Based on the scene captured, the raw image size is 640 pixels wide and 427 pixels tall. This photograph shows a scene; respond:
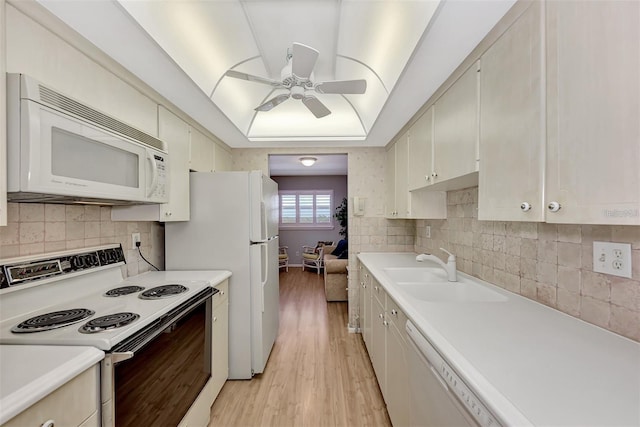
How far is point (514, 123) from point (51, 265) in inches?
85.9

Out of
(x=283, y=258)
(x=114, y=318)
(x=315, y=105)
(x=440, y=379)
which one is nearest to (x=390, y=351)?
(x=440, y=379)

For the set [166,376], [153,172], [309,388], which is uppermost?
[153,172]

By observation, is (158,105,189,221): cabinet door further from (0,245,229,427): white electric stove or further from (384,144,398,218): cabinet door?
(384,144,398,218): cabinet door

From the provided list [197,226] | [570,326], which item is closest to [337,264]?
[197,226]

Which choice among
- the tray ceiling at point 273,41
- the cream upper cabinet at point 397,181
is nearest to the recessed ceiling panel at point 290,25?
the tray ceiling at point 273,41

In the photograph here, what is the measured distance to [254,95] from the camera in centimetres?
267

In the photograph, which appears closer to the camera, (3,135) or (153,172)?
(3,135)

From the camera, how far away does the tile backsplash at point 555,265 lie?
3.19ft

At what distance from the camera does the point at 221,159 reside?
311cm

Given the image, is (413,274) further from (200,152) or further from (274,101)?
(200,152)

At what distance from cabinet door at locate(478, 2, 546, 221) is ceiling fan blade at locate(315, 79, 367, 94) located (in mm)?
682

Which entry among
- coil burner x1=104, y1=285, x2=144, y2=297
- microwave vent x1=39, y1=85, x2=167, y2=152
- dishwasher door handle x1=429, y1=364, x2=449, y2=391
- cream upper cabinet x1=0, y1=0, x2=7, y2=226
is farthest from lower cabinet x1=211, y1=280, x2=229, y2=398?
dishwasher door handle x1=429, y1=364, x2=449, y2=391

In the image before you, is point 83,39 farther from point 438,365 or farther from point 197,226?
point 438,365

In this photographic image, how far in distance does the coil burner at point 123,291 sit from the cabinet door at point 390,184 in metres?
2.29
